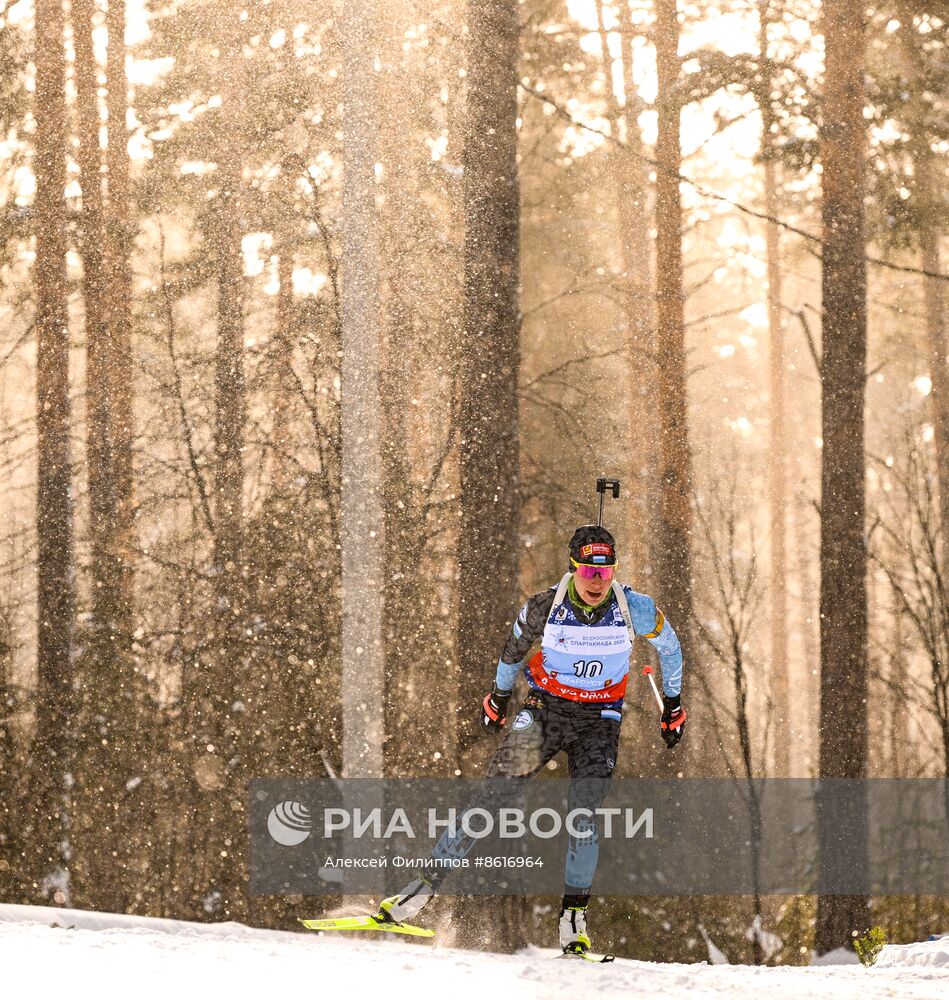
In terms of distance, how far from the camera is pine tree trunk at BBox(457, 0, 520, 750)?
593 cm

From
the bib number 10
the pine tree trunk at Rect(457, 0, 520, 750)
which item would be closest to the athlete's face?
the bib number 10

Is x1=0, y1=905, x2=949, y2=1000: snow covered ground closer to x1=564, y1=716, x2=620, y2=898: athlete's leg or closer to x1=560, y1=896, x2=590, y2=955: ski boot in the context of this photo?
x1=560, y1=896, x2=590, y2=955: ski boot

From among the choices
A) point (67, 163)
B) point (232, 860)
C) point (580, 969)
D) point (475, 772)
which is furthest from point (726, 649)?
point (67, 163)

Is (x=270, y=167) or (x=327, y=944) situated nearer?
(x=327, y=944)

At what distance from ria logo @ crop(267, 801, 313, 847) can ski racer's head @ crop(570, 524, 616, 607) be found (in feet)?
9.67

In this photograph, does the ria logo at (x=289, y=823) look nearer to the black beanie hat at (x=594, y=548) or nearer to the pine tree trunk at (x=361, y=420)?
the pine tree trunk at (x=361, y=420)

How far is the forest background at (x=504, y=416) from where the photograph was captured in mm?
6277

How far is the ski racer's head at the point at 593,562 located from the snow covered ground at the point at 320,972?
5.96ft

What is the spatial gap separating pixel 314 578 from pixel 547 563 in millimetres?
1628

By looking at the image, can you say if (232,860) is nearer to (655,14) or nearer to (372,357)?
(372,357)

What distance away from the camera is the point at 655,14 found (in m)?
6.64

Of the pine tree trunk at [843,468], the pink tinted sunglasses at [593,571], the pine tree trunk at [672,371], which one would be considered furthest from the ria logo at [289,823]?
the pine tree trunk at [843,468]

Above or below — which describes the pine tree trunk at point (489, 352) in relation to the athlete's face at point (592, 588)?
above

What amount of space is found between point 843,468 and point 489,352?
252 cm
